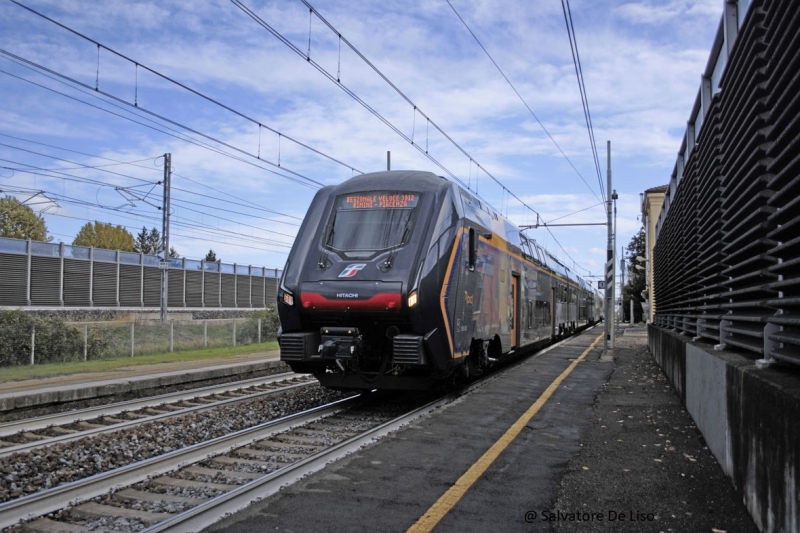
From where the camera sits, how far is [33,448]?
24.0 ft

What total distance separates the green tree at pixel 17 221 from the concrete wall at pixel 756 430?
6402 cm

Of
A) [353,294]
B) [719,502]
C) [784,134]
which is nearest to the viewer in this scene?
[784,134]

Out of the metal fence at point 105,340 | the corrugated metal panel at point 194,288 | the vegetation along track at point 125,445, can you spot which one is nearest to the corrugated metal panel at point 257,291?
the corrugated metal panel at point 194,288

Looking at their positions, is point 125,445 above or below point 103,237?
below

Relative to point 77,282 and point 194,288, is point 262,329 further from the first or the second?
point 194,288

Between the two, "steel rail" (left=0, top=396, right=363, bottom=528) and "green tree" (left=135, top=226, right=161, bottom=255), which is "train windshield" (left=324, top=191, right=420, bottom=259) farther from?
"green tree" (left=135, top=226, right=161, bottom=255)

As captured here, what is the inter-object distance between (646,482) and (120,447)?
5.33 m

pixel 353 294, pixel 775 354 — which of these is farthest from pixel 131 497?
pixel 775 354

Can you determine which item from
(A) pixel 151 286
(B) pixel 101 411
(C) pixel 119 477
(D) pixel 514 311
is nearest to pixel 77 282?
(A) pixel 151 286

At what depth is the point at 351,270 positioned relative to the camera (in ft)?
29.8

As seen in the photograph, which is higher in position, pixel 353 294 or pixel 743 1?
pixel 743 1

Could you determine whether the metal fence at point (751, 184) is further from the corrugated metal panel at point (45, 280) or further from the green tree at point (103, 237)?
the green tree at point (103, 237)

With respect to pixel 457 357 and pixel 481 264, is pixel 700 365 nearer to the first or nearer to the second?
pixel 457 357

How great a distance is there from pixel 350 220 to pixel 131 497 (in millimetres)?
5222
